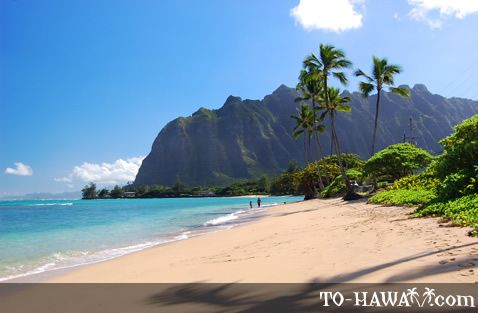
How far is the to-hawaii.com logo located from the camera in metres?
3.95

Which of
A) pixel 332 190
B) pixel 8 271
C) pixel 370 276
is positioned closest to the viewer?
pixel 370 276

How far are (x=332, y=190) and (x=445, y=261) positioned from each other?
37477mm

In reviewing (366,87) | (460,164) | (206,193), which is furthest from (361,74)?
(206,193)

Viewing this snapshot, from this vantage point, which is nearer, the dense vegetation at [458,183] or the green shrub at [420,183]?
the dense vegetation at [458,183]

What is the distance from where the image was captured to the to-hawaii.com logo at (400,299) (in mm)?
3953

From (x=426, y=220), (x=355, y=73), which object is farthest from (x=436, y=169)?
(x=355, y=73)

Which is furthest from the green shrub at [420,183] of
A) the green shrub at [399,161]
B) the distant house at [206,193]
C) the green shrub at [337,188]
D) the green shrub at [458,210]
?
the distant house at [206,193]

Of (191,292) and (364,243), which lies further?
(364,243)

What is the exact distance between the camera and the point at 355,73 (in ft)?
111

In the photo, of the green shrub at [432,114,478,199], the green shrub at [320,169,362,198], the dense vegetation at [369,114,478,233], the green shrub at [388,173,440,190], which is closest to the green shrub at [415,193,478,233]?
the dense vegetation at [369,114,478,233]

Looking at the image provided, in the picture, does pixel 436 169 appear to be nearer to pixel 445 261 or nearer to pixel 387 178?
pixel 445 261

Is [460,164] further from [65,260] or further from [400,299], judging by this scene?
[65,260]

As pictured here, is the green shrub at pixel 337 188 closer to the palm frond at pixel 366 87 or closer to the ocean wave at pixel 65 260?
the palm frond at pixel 366 87

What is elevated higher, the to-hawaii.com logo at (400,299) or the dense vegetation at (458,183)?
the dense vegetation at (458,183)
